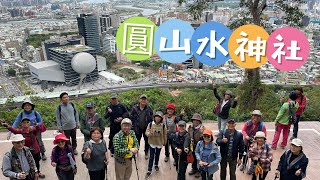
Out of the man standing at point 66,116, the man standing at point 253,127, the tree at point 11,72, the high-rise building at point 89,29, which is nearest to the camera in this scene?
the man standing at point 253,127

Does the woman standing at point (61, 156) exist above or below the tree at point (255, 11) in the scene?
below

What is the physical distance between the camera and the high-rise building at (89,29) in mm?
53000

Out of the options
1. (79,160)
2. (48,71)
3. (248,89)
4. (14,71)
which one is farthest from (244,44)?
(14,71)

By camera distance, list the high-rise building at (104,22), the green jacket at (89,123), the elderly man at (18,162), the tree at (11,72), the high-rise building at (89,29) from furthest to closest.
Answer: the high-rise building at (104,22) → the high-rise building at (89,29) → the tree at (11,72) → the green jacket at (89,123) → the elderly man at (18,162)

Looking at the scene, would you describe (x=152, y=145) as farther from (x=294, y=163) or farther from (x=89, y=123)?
(x=294, y=163)

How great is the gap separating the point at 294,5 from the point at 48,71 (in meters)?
38.9

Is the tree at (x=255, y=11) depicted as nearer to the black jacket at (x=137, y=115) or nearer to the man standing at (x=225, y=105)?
the man standing at (x=225, y=105)

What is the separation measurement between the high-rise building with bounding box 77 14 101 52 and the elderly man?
Answer: 175 feet

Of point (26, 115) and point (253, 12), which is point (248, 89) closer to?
point (253, 12)

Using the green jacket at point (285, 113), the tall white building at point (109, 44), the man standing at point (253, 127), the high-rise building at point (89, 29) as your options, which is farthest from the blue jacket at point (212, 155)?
the tall white building at point (109, 44)

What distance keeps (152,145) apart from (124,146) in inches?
25.5

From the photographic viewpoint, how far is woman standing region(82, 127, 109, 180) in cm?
268

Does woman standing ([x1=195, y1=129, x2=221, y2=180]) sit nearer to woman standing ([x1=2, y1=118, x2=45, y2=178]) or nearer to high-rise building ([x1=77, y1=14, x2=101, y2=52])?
woman standing ([x1=2, y1=118, x2=45, y2=178])

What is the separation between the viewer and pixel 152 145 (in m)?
3.46
